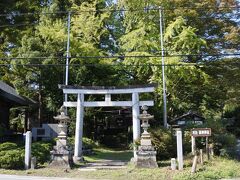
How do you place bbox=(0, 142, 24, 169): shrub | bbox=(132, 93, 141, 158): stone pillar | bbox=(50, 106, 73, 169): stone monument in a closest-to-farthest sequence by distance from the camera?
bbox=(0, 142, 24, 169): shrub, bbox=(50, 106, 73, 169): stone monument, bbox=(132, 93, 141, 158): stone pillar

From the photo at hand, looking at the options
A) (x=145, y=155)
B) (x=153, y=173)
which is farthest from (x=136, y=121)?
(x=153, y=173)

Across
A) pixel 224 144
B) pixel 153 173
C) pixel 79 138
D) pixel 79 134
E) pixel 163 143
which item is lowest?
pixel 153 173

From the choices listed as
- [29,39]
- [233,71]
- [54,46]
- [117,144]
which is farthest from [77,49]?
[233,71]

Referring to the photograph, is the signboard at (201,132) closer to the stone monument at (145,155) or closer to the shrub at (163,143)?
the stone monument at (145,155)

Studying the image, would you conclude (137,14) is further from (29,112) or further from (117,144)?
(29,112)

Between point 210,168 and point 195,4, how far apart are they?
57.2 feet

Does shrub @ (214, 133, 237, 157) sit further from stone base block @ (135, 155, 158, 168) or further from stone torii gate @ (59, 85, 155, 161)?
stone base block @ (135, 155, 158, 168)

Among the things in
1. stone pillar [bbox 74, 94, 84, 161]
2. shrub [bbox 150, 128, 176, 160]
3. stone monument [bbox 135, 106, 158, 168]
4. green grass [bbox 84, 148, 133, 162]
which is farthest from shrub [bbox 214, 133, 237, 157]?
stone pillar [bbox 74, 94, 84, 161]

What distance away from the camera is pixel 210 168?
16.1 metres

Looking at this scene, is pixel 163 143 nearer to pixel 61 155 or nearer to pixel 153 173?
pixel 153 173

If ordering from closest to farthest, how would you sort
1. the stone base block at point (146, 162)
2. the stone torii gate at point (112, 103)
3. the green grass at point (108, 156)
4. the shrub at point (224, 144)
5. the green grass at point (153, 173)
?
the green grass at point (153, 173) < the stone base block at point (146, 162) < the stone torii gate at point (112, 103) < the shrub at point (224, 144) < the green grass at point (108, 156)

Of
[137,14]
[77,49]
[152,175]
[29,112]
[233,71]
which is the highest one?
[137,14]

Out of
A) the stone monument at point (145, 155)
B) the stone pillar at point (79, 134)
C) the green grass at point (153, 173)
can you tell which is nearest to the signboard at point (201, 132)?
the green grass at point (153, 173)

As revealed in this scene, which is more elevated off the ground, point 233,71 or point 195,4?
point 195,4
